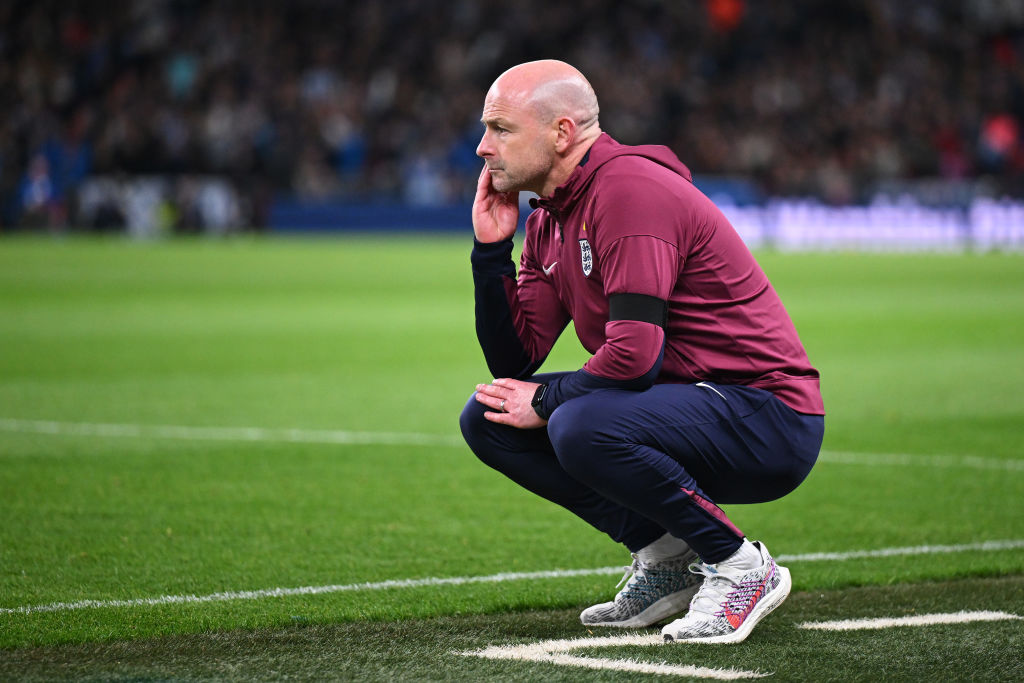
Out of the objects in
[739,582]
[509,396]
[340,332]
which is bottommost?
[340,332]

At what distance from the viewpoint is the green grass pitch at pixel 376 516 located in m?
4.44

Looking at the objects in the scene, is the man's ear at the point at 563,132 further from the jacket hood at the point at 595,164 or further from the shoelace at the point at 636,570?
the shoelace at the point at 636,570

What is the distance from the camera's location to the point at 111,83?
3619 centimetres

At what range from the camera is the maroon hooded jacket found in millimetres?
4406

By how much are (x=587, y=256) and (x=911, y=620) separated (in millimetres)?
1525

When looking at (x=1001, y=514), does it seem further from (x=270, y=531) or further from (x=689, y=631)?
(x=270, y=531)

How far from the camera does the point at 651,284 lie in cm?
437

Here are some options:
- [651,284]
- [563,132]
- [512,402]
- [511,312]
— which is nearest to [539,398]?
[512,402]

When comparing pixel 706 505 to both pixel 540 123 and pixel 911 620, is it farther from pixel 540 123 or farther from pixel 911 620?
pixel 540 123

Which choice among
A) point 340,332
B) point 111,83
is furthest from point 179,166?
point 340,332

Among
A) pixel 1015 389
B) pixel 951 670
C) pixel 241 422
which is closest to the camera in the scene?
pixel 951 670

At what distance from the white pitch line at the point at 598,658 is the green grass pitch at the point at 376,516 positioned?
80 millimetres

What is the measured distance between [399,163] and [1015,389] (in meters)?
25.3

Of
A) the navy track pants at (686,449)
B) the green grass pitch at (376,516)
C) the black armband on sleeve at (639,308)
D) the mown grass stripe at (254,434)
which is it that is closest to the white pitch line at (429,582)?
the green grass pitch at (376,516)
